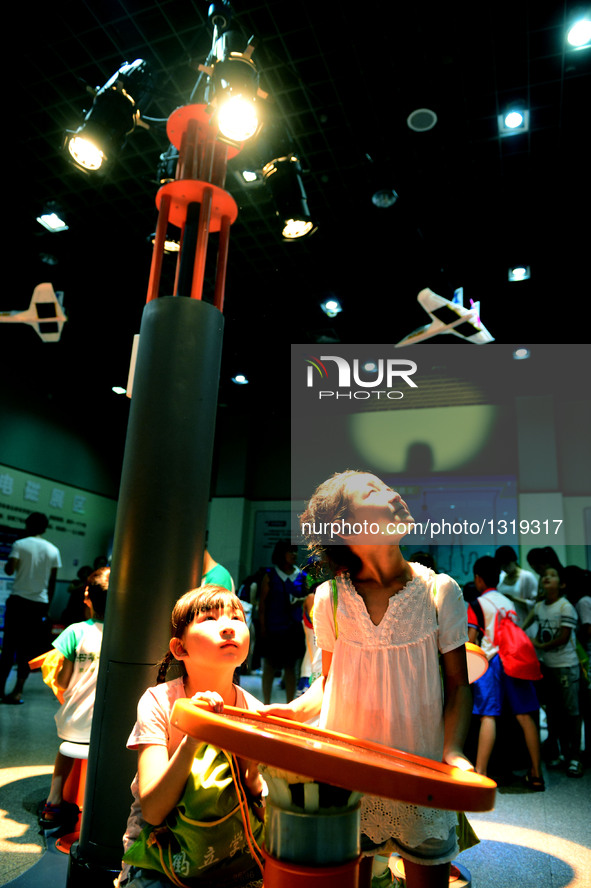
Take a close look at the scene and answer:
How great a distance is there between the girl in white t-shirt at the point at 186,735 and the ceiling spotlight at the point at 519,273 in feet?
18.7

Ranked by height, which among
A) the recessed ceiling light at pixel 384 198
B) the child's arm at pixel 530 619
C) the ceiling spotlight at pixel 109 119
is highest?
the recessed ceiling light at pixel 384 198

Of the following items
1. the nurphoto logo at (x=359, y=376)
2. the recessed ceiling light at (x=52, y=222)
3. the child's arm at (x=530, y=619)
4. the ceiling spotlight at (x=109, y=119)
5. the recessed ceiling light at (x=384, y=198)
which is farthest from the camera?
the nurphoto logo at (x=359, y=376)

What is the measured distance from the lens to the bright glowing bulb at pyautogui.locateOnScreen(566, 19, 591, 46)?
12.5ft

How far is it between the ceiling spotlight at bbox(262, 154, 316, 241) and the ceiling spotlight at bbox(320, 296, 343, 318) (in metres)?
3.13

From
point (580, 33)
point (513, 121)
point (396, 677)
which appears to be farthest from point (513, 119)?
point (396, 677)

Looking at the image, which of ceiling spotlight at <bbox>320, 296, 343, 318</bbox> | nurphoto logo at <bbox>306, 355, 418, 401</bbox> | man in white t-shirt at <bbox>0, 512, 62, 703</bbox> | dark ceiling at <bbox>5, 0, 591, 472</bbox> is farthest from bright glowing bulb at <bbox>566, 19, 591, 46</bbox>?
man in white t-shirt at <bbox>0, 512, 62, 703</bbox>

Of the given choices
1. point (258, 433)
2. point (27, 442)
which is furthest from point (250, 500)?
point (27, 442)

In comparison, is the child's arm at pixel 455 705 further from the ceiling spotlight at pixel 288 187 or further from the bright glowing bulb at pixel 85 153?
the bright glowing bulb at pixel 85 153

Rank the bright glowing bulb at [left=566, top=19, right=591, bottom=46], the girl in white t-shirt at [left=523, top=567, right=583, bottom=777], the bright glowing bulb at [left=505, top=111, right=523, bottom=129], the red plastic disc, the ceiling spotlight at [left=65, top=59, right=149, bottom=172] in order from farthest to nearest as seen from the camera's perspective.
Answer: the bright glowing bulb at [left=505, top=111, right=523, bottom=129] < the girl in white t-shirt at [left=523, top=567, right=583, bottom=777] < the bright glowing bulb at [left=566, top=19, right=591, bottom=46] < the ceiling spotlight at [left=65, top=59, right=149, bottom=172] < the red plastic disc

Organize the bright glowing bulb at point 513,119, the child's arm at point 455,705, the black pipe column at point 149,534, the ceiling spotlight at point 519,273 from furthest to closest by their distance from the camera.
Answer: the ceiling spotlight at point 519,273, the bright glowing bulb at point 513,119, the black pipe column at point 149,534, the child's arm at point 455,705

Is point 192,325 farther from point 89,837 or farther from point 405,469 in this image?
point 405,469

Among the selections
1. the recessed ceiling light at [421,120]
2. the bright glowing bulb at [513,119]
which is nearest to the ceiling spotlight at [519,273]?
the bright glowing bulb at [513,119]

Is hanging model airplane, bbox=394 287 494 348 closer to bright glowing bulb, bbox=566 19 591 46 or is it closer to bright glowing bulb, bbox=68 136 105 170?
bright glowing bulb, bbox=566 19 591 46

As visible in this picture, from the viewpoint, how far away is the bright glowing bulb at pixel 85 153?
3.39m
